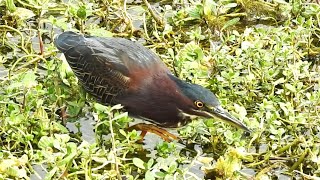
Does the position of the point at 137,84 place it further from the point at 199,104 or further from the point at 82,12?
the point at 82,12

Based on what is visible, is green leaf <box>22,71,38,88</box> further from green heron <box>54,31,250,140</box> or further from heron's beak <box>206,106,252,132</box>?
heron's beak <box>206,106,252,132</box>

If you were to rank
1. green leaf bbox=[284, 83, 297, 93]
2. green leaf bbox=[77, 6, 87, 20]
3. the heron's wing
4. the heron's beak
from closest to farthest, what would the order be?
the heron's beak, the heron's wing, green leaf bbox=[284, 83, 297, 93], green leaf bbox=[77, 6, 87, 20]

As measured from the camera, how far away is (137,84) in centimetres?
510

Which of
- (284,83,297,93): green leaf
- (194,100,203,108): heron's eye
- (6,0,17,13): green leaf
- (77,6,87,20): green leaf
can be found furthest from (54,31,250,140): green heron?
(6,0,17,13): green leaf

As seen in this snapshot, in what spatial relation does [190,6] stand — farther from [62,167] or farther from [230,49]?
[62,167]

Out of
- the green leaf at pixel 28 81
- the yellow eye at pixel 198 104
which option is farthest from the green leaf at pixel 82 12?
the yellow eye at pixel 198 104

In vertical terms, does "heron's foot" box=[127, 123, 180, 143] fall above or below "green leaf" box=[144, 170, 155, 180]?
below

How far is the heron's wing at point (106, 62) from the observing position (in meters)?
5.15

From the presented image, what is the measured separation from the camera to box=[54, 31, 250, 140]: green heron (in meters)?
4.86

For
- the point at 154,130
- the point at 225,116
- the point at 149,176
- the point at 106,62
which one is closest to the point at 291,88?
the point at 225,116

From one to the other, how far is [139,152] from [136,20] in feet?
5.78

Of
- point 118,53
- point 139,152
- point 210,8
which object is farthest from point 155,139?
point 210,8

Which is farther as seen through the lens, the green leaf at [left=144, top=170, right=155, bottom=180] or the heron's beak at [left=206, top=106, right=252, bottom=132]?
the heron's beak at [left=206, top=106, right=252, bottom=132]

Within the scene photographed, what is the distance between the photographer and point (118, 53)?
5.22 m
